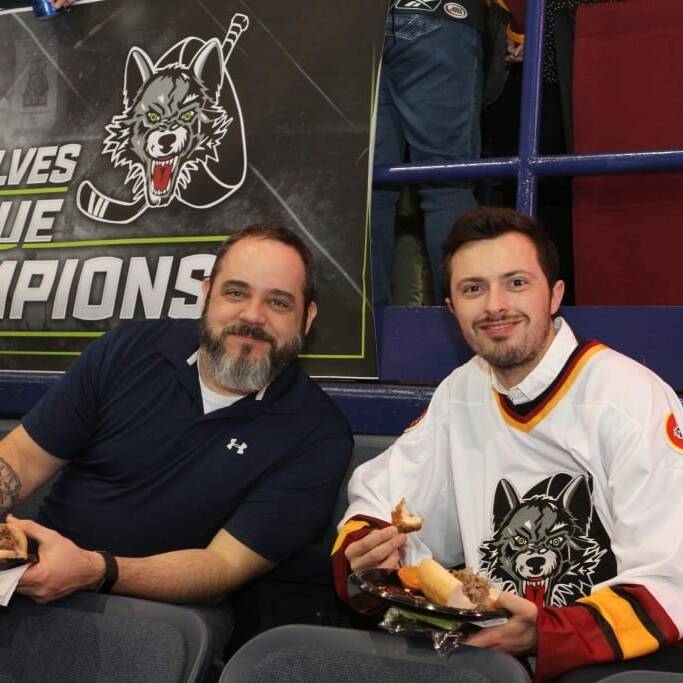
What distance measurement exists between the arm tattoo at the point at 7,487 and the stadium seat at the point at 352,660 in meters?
0.87

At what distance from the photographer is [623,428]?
1.56 m

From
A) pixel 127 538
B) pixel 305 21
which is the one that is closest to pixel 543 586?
pixel 127 538

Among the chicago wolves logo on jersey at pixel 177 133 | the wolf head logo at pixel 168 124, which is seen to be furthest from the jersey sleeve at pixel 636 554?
the wolf head logo at pixel 168 124

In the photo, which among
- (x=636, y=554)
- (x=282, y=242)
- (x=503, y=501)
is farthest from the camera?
(x=282, y=242)

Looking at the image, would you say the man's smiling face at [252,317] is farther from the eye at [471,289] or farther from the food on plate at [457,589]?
the food on plate at [457,589]

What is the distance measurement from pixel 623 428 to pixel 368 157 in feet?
3.74

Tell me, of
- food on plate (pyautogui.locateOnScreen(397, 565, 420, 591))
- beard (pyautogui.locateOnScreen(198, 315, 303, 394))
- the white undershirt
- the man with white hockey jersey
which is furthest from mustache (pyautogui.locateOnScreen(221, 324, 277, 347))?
food on plate (pyautogui.locateOnScreen(397, 565, 420, 591))

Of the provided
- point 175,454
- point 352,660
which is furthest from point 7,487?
point 352,660

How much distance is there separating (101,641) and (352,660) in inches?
15.7

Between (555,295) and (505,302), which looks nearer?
(505,302)

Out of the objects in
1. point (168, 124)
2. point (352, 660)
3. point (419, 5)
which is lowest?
point (352, 660)

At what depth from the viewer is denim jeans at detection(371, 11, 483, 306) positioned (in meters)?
2.60

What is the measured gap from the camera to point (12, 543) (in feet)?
5.01

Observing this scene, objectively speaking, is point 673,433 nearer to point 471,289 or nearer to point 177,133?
point 471,289
